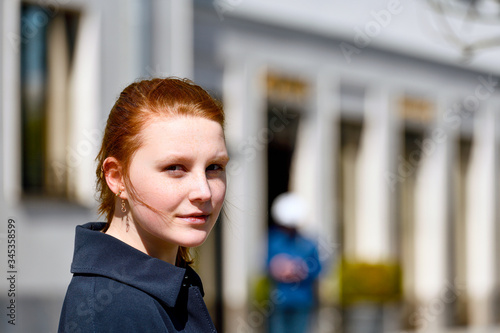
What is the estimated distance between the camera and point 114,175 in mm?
1777

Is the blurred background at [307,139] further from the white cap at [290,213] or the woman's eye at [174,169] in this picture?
the woman's eye at [174,169]

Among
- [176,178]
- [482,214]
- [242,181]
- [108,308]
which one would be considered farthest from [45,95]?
[482,214]

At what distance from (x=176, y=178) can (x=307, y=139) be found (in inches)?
414

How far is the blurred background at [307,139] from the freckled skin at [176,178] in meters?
3.51

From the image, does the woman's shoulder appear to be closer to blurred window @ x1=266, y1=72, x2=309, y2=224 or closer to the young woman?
the young woman

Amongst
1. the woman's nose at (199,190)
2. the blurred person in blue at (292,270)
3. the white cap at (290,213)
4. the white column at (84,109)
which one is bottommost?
the blurred person in blue at (292,270)

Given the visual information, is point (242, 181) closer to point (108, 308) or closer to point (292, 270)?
point (292, 270)

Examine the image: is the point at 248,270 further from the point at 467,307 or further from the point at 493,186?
the point at 493,186

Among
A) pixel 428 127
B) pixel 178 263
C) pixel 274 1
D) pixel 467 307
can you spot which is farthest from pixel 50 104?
pixel 467 307

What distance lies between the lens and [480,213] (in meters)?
16.7

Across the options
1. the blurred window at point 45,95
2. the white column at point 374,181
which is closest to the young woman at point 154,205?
the blurred window at point 45,95

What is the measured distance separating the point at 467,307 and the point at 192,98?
14.9m

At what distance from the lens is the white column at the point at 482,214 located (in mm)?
16375

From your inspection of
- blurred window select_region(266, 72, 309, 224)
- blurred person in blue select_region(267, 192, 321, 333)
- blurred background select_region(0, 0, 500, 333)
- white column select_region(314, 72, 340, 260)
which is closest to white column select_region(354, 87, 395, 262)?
blurred background select_region(0, 0, 500, 333)
